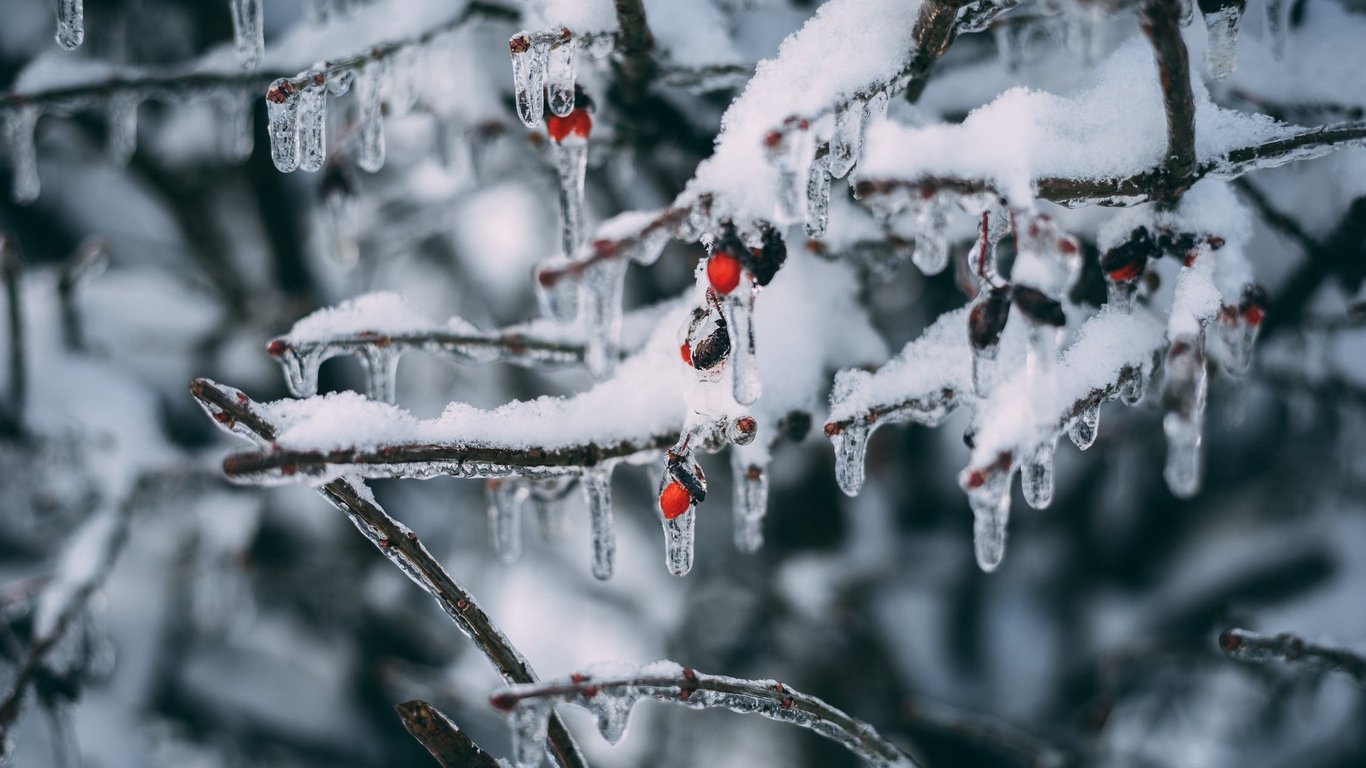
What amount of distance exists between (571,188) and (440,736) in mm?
797

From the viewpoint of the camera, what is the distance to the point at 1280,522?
319 centimetres

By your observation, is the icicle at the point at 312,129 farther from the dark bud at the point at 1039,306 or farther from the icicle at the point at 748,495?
the dark bud at the point at 1039,306

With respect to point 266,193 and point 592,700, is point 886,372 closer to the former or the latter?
point 592,700

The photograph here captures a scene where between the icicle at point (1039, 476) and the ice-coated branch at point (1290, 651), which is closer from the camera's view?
the icicle at point (1039, 476)

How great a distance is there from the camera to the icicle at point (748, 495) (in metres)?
1.47

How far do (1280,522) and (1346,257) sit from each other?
1961 mm

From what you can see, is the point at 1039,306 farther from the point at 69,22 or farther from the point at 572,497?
the point at 69,22

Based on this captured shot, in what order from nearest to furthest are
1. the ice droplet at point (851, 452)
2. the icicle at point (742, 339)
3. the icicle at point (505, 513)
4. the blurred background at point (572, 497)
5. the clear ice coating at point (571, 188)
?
the icicle at point (742, 339) < the ice droplet at point (851, 452) < the clear ice coating at point (571, 188) < the icicle at point (505, 513) < the blurred background at point (572, 497)

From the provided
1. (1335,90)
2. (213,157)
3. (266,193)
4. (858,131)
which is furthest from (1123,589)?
(213,157)

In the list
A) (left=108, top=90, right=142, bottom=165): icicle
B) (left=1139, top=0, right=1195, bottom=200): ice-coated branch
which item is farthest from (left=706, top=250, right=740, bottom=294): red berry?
(left=108, top=90, right=142, bottom=165): icicle

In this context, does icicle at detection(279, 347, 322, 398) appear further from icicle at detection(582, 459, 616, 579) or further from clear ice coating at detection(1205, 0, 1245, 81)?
clear ice coating at detection(1205, 0, 1245, 81)

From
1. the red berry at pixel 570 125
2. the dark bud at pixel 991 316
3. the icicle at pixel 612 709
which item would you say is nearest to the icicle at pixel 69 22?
the red berry at pixel 570 125

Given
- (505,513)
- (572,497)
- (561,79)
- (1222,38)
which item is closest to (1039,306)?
(1222,38)

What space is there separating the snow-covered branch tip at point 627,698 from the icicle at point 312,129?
0.83 metres
